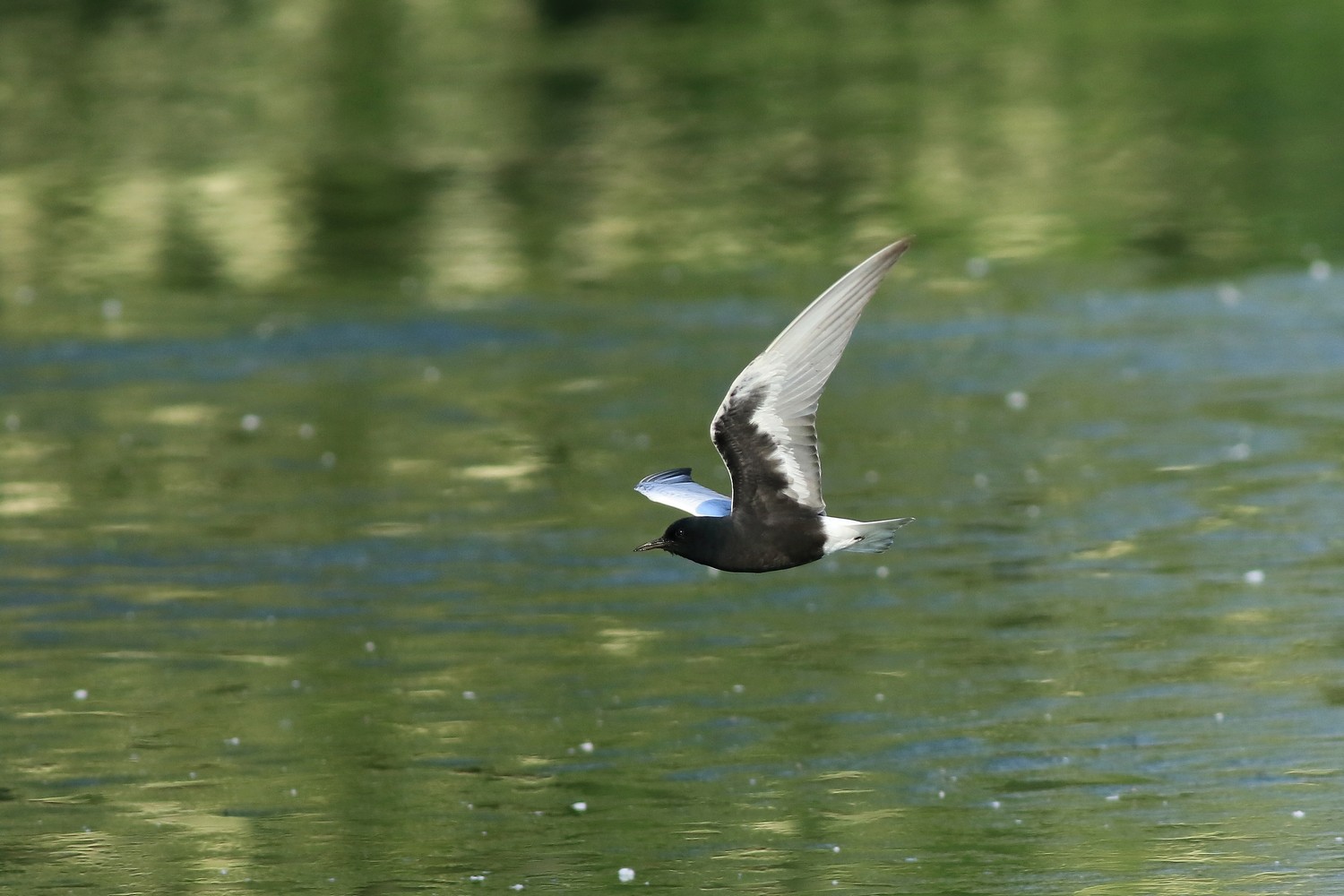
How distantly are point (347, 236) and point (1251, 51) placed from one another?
11.3 meters

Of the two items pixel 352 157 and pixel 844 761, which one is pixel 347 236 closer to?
pixel 352 157

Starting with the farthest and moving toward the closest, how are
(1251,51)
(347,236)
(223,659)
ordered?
(1251,51), (347,236), (223,659)

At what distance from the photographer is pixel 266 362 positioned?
17.1m

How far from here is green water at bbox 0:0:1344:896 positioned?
8922 mm

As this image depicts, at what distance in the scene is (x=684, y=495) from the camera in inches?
334

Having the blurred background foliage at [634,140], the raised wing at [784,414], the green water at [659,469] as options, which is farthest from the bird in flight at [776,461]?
the blurred background foliage at [634,140]

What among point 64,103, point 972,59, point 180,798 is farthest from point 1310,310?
point 64,103

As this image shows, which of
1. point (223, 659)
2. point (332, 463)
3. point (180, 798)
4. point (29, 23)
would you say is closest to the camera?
point (180, 798)

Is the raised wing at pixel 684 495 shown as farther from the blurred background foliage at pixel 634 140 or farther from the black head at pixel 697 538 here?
the blurred background foliage at pixel 634 140

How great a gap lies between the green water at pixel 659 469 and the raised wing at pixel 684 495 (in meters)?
1.22

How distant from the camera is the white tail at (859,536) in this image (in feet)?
24.3

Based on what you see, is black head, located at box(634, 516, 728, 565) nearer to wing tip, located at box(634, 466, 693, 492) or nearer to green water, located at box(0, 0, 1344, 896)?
wing tip, located at box(634, 466, 693, 492)

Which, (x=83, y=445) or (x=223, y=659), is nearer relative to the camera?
(x=223, y=659)

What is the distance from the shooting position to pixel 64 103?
91.8ft
